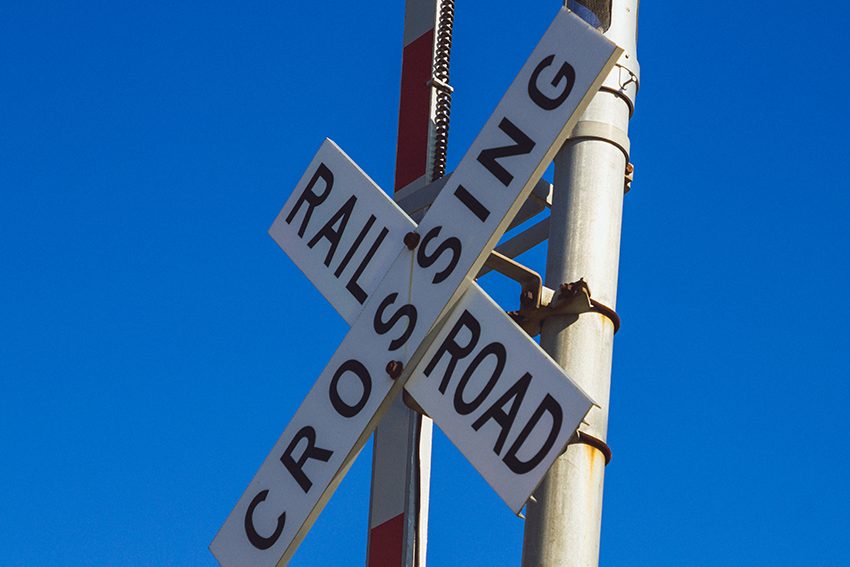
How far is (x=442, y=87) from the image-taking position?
12.3ft

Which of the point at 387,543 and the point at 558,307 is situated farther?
the point at 387,543

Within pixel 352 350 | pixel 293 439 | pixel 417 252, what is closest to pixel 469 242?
pixel 417 252

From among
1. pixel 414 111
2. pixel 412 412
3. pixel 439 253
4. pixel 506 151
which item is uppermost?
pixel 414 111

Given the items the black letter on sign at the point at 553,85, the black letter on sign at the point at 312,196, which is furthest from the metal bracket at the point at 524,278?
the black letter on sign at the point at 312,196

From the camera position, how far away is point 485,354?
299cm

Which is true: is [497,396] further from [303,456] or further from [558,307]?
[303,456]

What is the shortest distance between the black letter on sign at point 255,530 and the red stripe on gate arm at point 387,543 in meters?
0.28

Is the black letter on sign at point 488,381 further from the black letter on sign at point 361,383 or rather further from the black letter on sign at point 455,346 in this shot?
the black letter on sign at point 361,383

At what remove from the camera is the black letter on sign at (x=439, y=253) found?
313cm

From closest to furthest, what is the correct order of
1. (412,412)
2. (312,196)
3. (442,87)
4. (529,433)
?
(529,433)
(412,412)
(312,196)
(442,87)

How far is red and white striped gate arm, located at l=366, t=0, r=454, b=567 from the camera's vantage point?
3.33m

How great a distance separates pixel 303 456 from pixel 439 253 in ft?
1.63

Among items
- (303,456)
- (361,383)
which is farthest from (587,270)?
(303,456)

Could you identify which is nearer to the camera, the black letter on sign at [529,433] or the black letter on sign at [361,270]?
the black letter on sign at [529,433]
